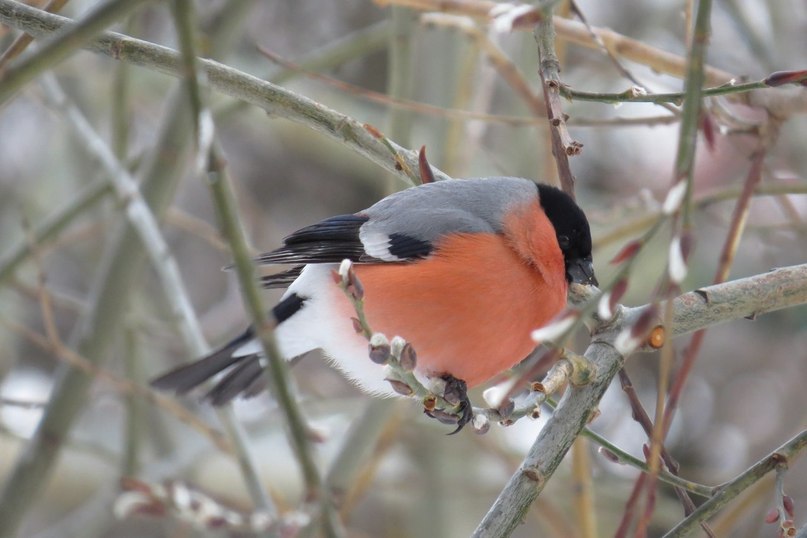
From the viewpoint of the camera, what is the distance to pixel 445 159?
11.8ft

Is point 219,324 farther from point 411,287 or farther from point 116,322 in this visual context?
point 411,287

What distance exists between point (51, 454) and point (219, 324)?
1921 mm

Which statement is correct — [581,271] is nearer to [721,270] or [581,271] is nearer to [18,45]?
[721,270]

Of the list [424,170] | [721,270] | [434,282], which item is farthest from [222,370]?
[721,270]

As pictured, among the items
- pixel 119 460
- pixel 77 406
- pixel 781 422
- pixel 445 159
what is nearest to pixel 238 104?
pixel 445 159

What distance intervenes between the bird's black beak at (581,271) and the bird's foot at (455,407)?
16.9 inches

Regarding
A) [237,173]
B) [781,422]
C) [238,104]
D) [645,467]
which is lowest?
[645,467]

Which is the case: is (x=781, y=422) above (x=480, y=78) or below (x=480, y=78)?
below

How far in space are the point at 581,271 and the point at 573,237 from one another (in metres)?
0.10

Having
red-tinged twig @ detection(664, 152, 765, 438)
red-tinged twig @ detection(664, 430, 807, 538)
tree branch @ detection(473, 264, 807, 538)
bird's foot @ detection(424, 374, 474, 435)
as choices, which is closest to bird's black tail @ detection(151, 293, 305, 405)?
bird's foot @ detection(424, 374, 474, 435)

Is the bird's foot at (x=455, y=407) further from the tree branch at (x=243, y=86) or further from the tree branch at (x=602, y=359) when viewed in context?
the tree branch at (x=243, y=86)

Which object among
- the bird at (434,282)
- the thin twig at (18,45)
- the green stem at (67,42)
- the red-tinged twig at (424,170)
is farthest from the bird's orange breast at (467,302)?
the green stem at (67,42)

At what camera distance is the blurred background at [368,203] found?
3305 millimetres

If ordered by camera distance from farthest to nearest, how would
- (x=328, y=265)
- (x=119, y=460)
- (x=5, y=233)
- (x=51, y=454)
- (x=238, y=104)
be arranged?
1. (x=5, y=233)
2. (x=119, y=460)
3. (x=238, y=104)
4. (x=51, y=454)
5. (x=328, y=265)
